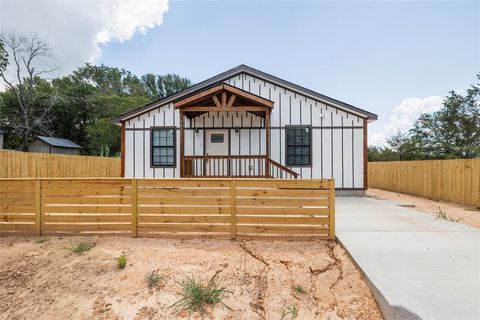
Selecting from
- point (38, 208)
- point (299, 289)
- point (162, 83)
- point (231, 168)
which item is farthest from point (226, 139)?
point (162, 83)

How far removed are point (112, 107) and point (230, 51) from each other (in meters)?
18.3

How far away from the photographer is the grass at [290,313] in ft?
9.14

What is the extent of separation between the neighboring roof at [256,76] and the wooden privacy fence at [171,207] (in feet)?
19.1

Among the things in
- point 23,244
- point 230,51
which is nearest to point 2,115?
point 230,51

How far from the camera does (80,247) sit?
4.10 meters

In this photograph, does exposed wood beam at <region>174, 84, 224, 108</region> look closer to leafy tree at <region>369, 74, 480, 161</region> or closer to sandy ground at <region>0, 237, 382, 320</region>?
sandy ground at <region>0, 237, 382, 320</region>

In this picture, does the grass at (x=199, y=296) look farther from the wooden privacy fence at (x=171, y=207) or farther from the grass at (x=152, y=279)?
the wooden privacy fence at (x=171, y=207)

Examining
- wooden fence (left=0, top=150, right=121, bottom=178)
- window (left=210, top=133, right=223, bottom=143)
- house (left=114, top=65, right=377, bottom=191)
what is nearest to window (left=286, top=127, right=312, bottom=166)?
house (left=114, top=65, right=377, bottom=191)

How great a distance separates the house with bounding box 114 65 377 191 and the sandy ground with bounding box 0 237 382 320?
17.5 feet

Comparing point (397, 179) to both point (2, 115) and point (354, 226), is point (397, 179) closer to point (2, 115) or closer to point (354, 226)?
point (354, 226)

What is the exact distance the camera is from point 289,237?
428cm

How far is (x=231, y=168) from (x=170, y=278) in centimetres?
600

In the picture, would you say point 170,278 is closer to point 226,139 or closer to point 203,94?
point 203,94

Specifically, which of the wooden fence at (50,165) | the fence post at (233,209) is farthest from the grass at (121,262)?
the wooden fence at (50,165)
